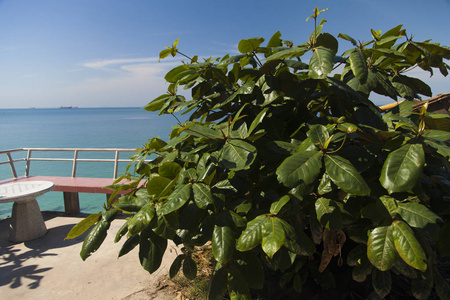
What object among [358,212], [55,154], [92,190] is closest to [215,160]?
[358,212]

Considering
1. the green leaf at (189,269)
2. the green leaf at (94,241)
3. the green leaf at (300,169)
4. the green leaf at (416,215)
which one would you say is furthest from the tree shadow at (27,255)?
the green leaf at (416,215)

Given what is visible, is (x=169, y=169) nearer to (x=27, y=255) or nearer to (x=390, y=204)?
(x=390, y=204)

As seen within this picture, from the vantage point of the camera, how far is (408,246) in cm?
92

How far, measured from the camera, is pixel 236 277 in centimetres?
126

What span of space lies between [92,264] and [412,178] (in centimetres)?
376

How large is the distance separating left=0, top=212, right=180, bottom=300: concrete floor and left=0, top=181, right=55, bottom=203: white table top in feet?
2.42

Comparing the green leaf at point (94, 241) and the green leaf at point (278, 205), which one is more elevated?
the green leaf at point (278, 205)

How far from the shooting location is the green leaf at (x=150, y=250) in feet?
4.07

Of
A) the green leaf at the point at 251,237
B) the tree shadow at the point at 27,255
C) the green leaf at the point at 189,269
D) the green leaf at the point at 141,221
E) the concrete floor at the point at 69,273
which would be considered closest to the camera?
the green leaf at the point at 251,237

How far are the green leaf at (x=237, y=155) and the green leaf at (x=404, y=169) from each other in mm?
446

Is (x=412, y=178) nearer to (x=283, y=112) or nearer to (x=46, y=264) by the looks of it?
(x=283, y=112)

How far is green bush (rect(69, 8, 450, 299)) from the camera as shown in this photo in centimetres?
98

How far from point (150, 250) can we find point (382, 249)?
90 cm

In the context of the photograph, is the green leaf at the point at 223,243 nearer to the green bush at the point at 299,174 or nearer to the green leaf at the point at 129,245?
the green bush at the point at 299,174
